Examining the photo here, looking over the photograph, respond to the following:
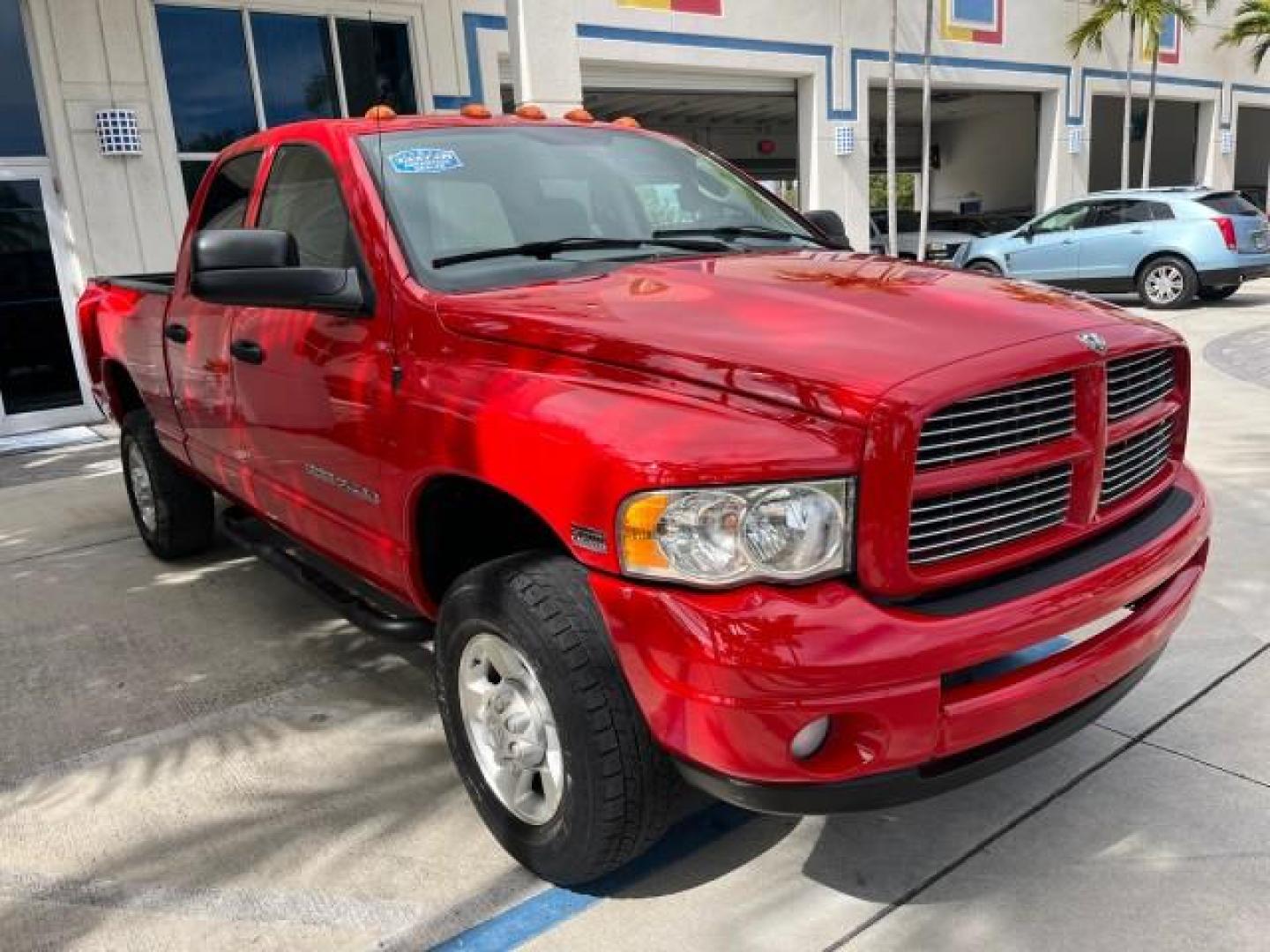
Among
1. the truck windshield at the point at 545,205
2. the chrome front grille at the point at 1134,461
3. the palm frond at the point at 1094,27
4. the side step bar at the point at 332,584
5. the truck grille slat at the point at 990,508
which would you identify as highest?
the palm frond at the point at 1094,27

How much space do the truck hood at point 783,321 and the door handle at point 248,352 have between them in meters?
1.11

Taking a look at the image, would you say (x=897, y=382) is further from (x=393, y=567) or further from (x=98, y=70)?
(x=98, y=70)

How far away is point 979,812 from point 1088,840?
274 mm

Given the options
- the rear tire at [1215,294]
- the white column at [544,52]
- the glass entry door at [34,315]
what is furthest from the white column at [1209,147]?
the glass entry door at [34,315]

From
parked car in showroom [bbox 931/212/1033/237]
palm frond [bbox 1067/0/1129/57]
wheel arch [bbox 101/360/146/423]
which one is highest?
palm frond [bbox 1067/0/1129/57]

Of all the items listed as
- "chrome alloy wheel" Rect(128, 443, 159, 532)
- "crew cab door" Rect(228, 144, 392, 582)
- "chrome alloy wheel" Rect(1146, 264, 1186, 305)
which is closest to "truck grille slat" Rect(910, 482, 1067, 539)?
"crew cab door" Rect(228, 144, 392, 582)

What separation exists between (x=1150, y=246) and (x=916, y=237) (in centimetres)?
681

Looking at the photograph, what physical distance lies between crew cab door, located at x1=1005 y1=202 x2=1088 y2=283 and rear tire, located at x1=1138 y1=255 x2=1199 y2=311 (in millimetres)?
954

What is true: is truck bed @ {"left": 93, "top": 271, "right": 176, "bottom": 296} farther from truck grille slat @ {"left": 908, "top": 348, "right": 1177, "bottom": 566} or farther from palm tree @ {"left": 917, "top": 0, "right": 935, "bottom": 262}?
palm tree @ {"left": 917, "top": 0, "right": 935, "bottom": 262}

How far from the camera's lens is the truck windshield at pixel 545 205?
299cm

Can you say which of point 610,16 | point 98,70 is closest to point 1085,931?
point 98,70

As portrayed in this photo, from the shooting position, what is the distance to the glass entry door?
9727 millimetres

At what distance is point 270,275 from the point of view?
291 centimetres

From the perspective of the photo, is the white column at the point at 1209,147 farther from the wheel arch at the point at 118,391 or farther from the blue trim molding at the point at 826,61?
the wheel arch at the point at 118,391
